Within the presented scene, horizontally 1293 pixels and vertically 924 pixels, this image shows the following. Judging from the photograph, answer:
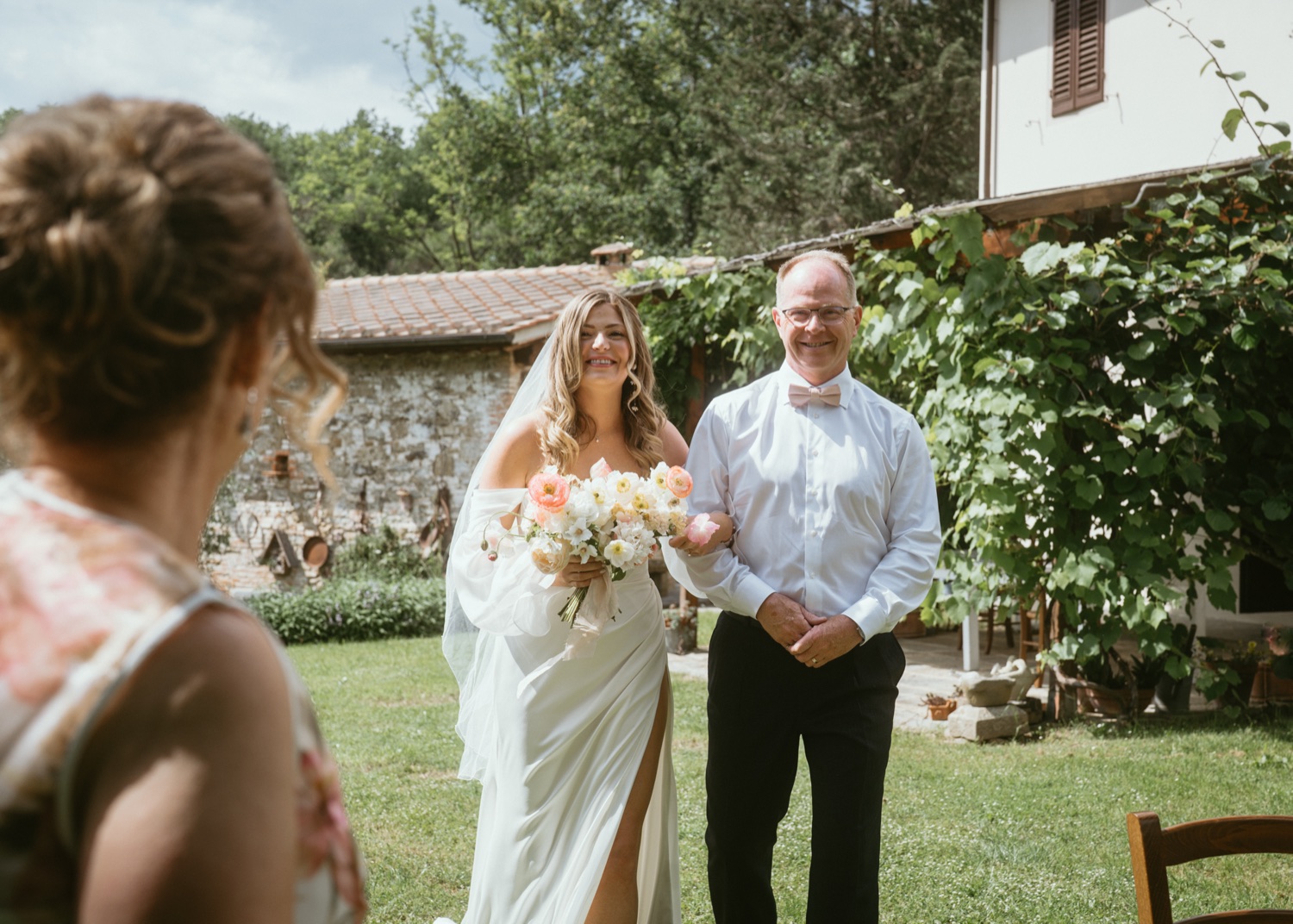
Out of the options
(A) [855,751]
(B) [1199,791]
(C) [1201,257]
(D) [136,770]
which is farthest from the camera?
(C) [1201,257]

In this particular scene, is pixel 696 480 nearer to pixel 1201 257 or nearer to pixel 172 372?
pixel 172 372

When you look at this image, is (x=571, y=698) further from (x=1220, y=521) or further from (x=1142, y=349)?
(x=1220, y=521)

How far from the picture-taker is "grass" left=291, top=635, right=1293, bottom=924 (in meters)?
4.45

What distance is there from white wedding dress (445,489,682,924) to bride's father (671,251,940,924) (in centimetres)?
26

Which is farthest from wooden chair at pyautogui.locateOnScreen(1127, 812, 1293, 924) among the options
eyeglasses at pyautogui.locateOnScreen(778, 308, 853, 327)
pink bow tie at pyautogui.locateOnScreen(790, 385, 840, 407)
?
eyeglasses at pyautogui.locateOnScreen(778, 308, 853, 327)

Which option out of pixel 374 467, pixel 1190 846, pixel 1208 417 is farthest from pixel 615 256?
pixel 1190 846

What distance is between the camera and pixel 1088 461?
7.05 m

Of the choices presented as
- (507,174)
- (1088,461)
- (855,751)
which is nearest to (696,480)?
(855,751)

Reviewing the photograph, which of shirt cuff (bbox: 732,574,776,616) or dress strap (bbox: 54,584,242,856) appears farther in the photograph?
shirt cuff (bbox: 732,574,776,616)

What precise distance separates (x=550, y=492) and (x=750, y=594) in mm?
694

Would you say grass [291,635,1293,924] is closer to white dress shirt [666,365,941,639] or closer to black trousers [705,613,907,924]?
black trousers [705,613,907,924]

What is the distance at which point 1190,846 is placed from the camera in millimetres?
1962

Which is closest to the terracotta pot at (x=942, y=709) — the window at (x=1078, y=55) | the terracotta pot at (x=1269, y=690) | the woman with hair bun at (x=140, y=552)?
the terracotta pot at (x=1269, y=690)

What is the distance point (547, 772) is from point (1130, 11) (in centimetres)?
1095
